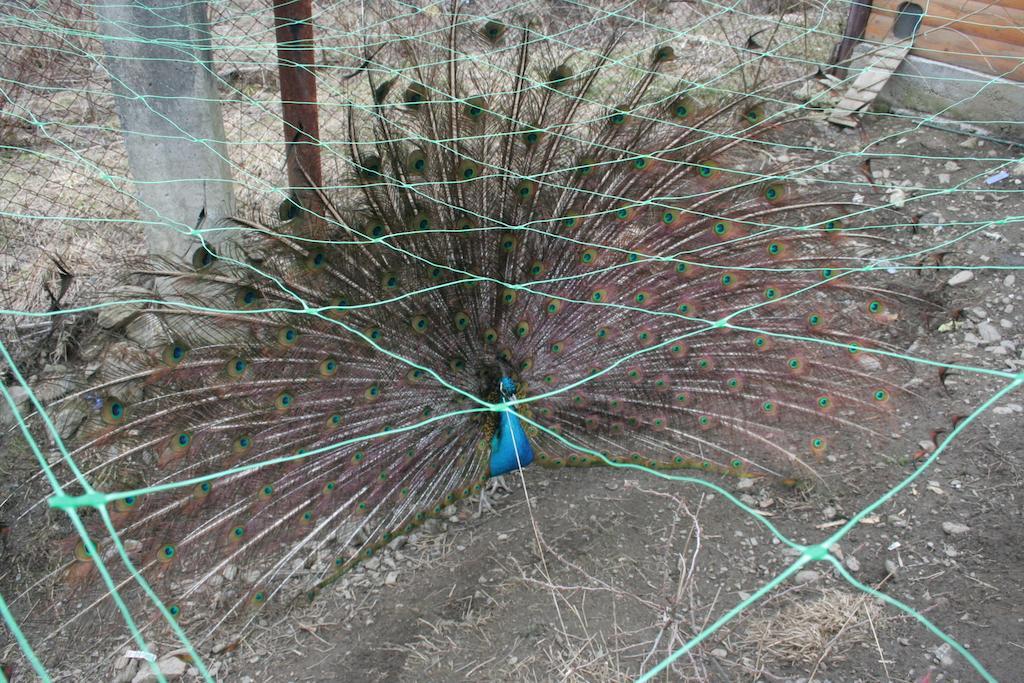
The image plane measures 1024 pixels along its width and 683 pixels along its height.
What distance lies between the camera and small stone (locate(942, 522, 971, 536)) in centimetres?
260

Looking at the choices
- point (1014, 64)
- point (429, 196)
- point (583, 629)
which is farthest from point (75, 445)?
point (1014, 64)

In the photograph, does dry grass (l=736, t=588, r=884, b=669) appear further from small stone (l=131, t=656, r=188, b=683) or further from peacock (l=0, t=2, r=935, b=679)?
small stone (l=131, t=656, r=188, b=683)

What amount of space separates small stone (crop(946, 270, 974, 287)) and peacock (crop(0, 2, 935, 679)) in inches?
31.1

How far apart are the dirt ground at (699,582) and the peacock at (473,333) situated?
0.55ft

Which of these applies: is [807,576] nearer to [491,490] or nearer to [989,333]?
[491,490]

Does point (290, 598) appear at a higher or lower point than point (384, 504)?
lower

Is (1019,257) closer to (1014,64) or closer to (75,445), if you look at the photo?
(1014,64)

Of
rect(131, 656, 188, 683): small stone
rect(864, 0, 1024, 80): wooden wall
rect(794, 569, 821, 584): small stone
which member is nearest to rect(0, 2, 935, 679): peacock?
rect(131, 656, 188, 683): small stone

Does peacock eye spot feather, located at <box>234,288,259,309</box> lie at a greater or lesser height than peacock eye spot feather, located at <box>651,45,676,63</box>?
lesser

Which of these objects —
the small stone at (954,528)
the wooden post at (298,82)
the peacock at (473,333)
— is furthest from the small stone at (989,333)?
the wooden post at (298,82)

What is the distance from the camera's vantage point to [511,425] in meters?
2.75

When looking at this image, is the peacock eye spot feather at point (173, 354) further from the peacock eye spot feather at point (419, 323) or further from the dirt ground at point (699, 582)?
the dirt ground at point (699, 582)

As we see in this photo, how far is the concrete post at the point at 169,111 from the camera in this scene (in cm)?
306

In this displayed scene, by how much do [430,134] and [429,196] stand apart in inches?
8.8
